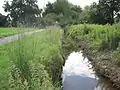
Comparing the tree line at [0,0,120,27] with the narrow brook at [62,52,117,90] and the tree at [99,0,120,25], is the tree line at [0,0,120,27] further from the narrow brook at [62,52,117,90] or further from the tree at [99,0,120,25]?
the narrow brook at [62,52,117,90]

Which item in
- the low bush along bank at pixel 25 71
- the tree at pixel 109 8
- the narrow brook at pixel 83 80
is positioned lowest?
the narrow brook at pixel 83 80

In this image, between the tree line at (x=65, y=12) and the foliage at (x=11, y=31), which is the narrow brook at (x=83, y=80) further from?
the tree line at (x=65, y=12)

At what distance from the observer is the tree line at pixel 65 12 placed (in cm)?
4206

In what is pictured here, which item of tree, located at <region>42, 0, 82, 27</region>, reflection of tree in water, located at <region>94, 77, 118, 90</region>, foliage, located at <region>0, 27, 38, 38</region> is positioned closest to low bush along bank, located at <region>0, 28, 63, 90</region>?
foliage, located at <region>0, 27, 38, 38</region>

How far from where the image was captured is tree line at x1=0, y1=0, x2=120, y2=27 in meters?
42.1

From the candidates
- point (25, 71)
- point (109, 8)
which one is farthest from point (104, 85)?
point (109, 8)

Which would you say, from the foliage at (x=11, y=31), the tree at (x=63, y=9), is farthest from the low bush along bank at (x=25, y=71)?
the tree at (x=63, y=9)

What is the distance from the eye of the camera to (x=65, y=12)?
235 feet

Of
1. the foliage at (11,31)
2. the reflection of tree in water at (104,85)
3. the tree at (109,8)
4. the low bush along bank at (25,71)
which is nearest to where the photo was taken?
the low bush along bank at (25,71)

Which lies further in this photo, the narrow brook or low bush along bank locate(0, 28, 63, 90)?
the narrow brook

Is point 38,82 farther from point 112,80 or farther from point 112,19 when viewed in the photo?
point 112,19

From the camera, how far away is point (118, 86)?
9.10 m

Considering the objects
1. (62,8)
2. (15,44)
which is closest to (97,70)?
(15,44)

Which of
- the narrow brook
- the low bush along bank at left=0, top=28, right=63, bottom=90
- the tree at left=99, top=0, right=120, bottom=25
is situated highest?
the tree at left=99, top=0, right=120, bottom=25
